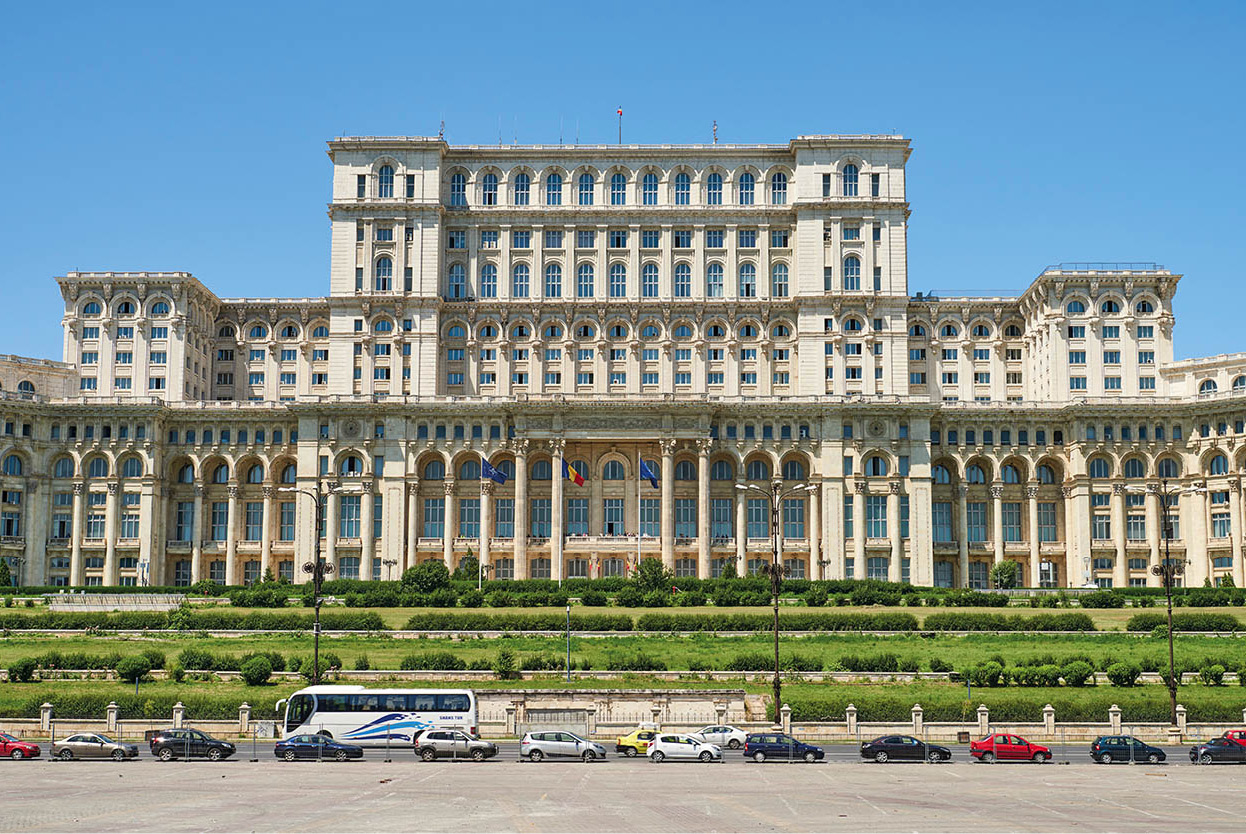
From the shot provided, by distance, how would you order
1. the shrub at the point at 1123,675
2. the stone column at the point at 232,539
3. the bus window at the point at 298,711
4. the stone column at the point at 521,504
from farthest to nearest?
the stone column at the point at 232,539, the stone column at the point at 521,504, the shrub at the point at 1123,675, the bus window at the point at 298,711

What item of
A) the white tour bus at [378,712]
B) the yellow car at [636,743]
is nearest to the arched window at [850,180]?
the yellow car at [636,743]

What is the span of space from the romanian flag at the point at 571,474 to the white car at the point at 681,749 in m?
65.3

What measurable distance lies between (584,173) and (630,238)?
8376 millimetres

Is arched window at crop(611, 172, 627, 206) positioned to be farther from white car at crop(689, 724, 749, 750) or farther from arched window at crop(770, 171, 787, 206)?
white car at crop(689, 724, 749, 750)

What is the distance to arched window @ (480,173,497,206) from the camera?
460 feet

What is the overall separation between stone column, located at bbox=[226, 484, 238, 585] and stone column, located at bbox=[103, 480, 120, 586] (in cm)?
1043

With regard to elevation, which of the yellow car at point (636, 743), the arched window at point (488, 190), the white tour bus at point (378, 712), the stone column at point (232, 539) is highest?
the arched window at point (488, 190)

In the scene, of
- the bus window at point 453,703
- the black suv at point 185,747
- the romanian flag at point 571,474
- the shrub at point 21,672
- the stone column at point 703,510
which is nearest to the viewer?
the black suv at point 185,747

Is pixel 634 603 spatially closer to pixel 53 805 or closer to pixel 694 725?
pixel 694 725

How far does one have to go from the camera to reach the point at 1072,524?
133 m

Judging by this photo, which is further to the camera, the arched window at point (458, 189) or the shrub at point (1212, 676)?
the arched window at point (458, 189)

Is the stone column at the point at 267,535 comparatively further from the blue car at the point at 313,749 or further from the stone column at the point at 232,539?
the blue car at the point at 313,749

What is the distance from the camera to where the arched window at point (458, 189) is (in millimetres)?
140000

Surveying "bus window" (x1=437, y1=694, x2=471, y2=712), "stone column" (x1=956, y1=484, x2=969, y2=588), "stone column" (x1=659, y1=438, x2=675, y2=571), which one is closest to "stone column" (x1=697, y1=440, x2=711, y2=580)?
"stone column" (x1=659, y1=438, x2=675, y2=571)
